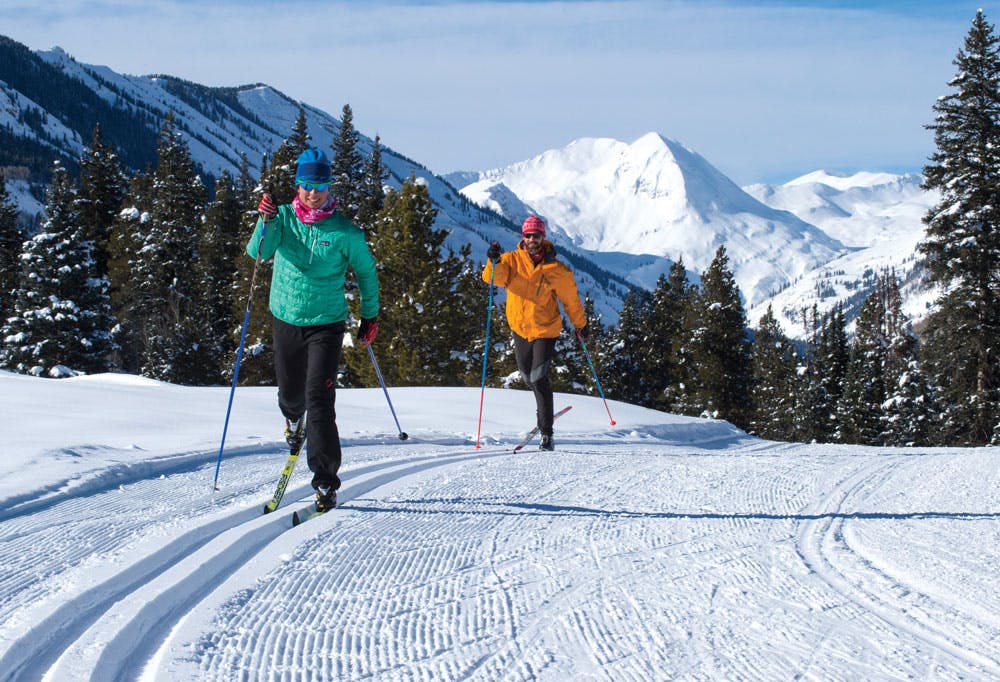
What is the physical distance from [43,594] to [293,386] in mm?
2095

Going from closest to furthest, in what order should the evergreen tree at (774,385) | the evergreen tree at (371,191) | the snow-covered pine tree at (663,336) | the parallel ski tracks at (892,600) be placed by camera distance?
the parallel ski tracks at (892,600), the evergreen tree at (371,191), the snow-covered pine tree at (663,336), the evergreen tree at (774,385)

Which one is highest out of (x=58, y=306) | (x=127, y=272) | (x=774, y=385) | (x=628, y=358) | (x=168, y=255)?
(x=168, y=255)

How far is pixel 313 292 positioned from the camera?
478 centimetres

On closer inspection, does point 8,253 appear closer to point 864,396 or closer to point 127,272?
point 127,272

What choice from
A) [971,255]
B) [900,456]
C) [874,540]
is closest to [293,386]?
[874,540]

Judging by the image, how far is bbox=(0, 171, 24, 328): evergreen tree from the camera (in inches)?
1561

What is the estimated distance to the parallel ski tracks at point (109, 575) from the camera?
8.25 ft

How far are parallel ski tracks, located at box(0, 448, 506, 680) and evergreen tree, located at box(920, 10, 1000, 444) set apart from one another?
24040 millimetres

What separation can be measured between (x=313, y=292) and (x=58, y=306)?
3314cm

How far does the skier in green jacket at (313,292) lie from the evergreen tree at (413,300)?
73.7ft

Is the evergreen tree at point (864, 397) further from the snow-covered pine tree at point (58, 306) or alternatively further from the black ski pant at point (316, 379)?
the black ski pant at point (316, 379)

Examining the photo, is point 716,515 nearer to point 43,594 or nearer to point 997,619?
point 997,619

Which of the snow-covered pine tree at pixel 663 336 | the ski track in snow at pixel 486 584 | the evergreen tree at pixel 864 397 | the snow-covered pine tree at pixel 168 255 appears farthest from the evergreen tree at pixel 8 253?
the evergreen tree at pixel 864 397

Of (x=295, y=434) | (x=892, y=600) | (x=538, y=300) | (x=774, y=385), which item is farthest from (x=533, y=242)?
(x=774, y=385)
